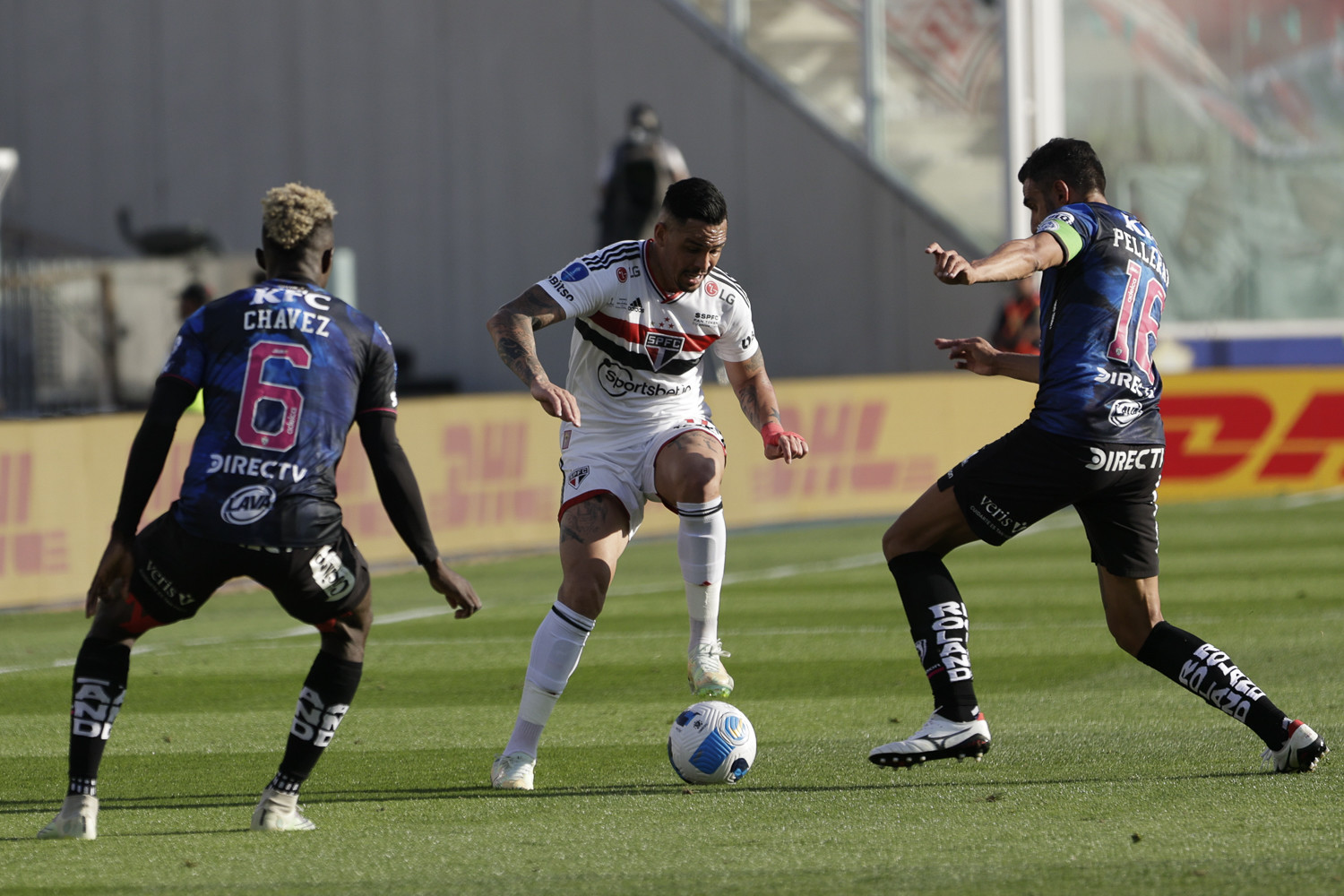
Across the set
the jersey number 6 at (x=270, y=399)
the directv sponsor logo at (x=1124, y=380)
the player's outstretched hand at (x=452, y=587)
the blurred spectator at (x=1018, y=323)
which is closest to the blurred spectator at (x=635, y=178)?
the blurred spectator at (x=1018, y=323)

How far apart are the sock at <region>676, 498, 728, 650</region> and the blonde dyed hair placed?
207 cm

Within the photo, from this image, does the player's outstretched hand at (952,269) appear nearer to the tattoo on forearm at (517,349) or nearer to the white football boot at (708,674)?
the tattoo on forearm at (517,349)

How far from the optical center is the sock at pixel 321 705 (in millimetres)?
5316

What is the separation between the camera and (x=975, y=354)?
6.44 metres

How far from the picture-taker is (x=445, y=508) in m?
14.7

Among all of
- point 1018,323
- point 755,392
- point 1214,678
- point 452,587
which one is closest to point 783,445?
point 755,392

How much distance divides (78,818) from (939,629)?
2690 millimetres

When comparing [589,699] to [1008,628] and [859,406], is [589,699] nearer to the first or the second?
[1008,628]

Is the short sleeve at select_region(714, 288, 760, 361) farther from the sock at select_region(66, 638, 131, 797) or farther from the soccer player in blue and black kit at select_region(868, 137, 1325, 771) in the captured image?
the sock at select_region(66, 638, 131, 797)

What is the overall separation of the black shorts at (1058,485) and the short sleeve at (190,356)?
2.32 m

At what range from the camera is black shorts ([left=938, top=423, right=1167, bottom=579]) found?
19.4 ft

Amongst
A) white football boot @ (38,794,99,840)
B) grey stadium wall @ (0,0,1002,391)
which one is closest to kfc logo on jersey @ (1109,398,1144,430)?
white football boot @ (38,794,99,840)

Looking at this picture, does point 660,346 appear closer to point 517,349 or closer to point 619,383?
point 619,383

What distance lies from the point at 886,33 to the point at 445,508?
1340cm
